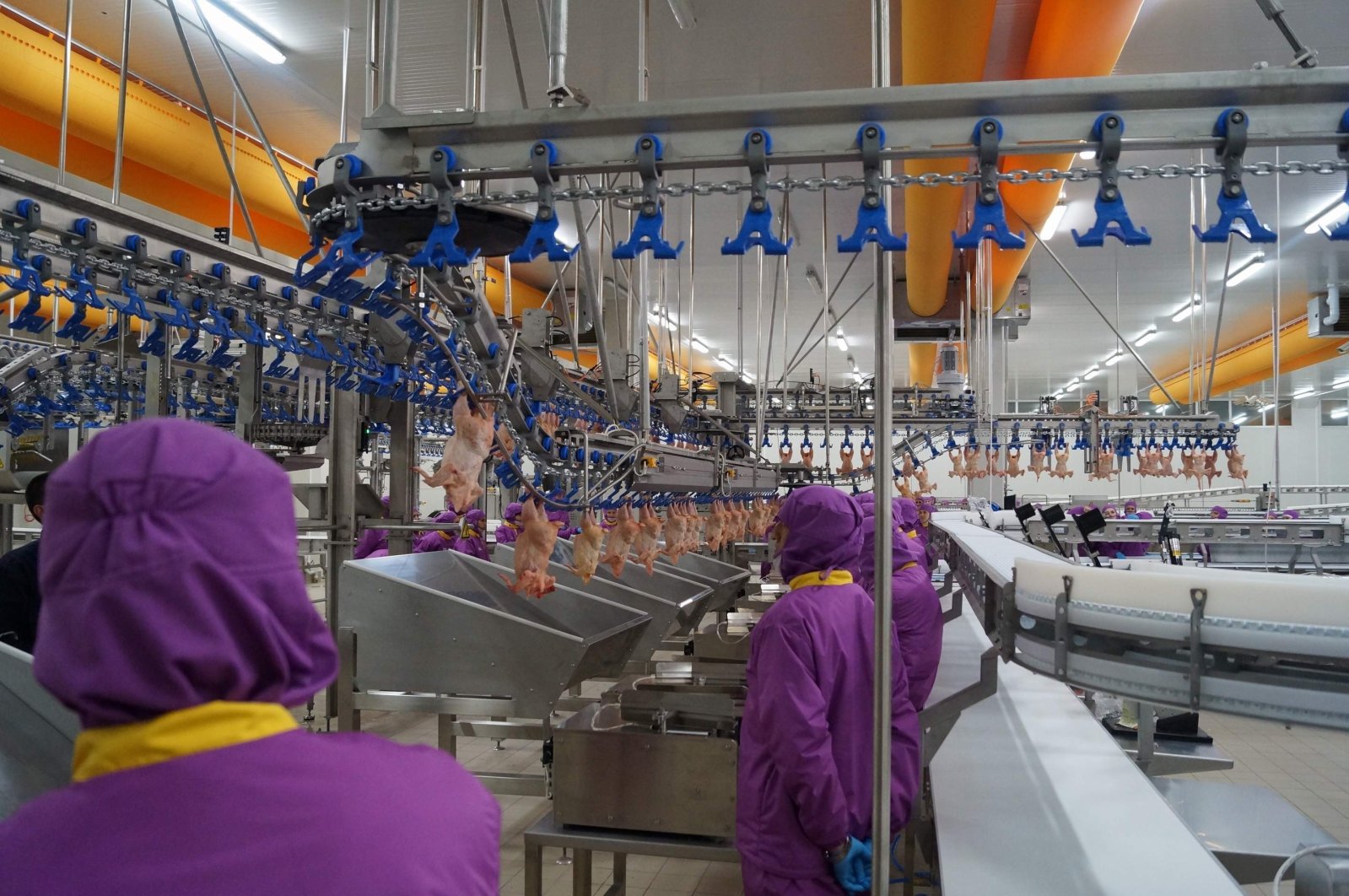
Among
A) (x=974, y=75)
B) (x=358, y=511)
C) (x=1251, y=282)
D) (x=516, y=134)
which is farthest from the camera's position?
(x=1251, y=282)

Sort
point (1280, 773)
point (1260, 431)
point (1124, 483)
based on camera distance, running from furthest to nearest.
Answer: point (1124, 483)
point (1260, 431)
point (1280, 773)

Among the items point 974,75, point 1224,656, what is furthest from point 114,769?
point 974,75

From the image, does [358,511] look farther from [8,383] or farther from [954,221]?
[954,221]

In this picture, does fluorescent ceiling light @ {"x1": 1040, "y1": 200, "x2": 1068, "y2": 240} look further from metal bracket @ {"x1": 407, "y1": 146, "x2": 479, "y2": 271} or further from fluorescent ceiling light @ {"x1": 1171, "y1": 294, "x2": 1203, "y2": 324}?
metal bracket @ {"x1": 407, "y1": 146, "x2": 479, "y2": 271}

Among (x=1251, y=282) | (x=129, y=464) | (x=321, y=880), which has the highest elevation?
(x=1251, y=282)

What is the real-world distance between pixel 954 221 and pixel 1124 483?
54.4 feet

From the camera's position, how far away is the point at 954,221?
5957 mm

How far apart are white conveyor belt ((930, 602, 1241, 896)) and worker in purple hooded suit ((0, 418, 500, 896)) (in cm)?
183

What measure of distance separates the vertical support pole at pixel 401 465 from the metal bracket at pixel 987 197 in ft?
13.8

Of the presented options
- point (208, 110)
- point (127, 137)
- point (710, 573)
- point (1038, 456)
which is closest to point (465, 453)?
point (208, 110)

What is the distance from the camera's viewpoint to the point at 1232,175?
4.94 ft

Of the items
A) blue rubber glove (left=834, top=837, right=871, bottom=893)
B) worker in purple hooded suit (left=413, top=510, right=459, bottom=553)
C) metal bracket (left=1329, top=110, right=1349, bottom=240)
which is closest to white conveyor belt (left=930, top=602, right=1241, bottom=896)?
blue rubber glove (left=834, top=837, right=871, bottom=893)

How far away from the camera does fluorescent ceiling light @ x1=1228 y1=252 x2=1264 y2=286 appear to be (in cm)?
972

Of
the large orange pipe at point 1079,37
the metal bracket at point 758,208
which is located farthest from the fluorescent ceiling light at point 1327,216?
the metal bracket at point 758,208
